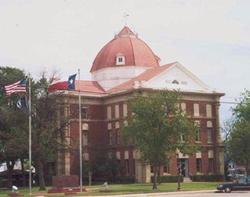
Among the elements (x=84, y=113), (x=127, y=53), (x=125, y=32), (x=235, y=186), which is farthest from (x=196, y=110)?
Result: (x=235, y=186)

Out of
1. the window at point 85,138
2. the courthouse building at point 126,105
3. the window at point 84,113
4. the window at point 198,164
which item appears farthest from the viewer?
the window at point 85,138

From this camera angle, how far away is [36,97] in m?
74.7

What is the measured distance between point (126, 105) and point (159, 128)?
2692 centimetres

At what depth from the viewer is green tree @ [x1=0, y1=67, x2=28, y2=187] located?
241 ft

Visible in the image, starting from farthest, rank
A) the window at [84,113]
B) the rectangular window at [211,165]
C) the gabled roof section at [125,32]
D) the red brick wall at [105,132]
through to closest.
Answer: the gabled roof section at [125,32] → the rectangular window at [211,165] → the window at [84,113] → the red brick wall at [105,132]

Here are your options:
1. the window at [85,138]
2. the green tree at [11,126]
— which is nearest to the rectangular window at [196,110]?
the window at [85,138]

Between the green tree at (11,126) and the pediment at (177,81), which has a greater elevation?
the pediment at (177,81)

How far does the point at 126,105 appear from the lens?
9325 cm

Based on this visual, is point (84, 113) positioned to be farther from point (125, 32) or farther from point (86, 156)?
point (125, 32)

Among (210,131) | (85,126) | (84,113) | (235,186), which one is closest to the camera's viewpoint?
(235,186)

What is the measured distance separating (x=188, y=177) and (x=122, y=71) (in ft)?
65.8

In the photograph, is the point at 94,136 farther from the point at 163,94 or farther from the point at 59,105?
the point at 163,94

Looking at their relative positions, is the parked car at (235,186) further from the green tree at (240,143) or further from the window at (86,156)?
the window at (86,156)

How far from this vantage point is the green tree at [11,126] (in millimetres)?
73375
